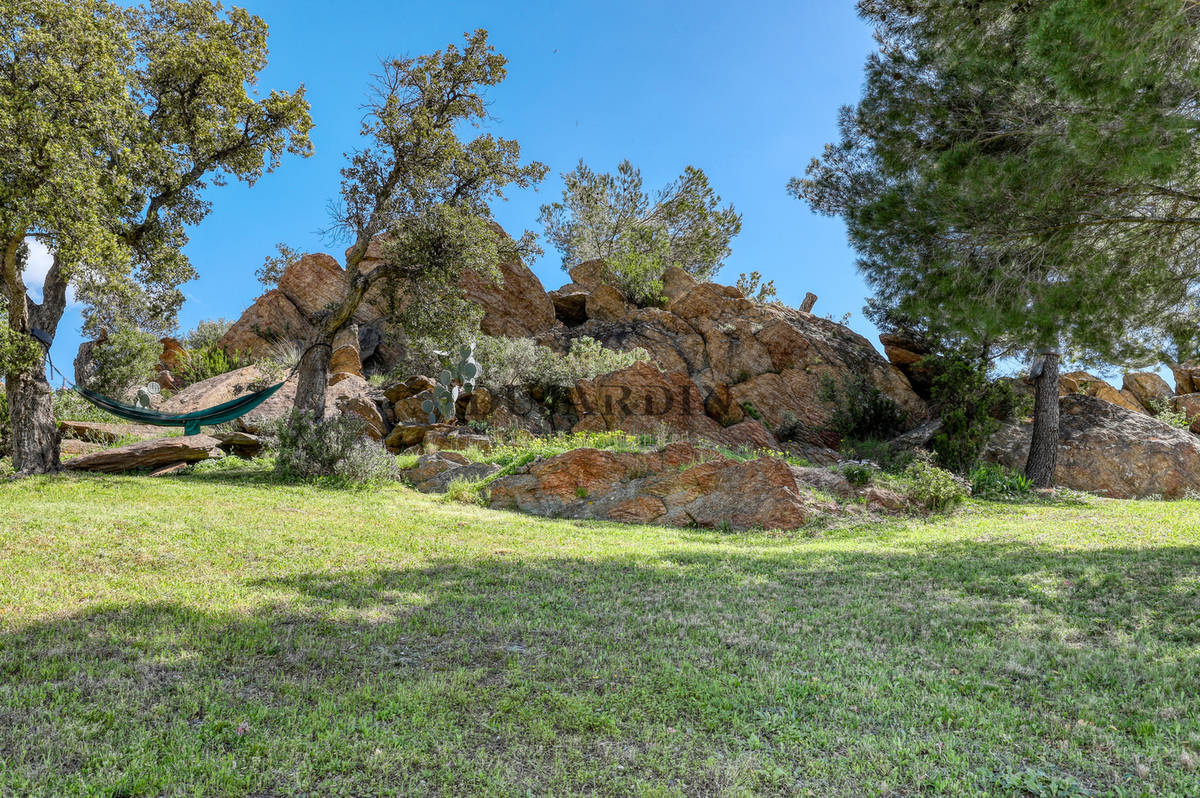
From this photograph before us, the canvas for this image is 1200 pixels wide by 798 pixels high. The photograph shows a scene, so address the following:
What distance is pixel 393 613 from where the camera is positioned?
4547 millimetres

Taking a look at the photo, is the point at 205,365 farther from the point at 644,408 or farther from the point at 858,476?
the point at 858,476

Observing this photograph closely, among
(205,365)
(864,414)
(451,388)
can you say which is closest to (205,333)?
(205,365)

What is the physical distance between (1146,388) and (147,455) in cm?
2818

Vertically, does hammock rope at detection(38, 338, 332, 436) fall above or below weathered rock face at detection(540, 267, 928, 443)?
below

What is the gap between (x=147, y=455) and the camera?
12133 mm

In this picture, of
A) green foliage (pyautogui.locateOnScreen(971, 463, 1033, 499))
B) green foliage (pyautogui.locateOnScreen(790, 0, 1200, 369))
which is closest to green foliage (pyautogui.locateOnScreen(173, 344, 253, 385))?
green foliage (pyautogui.locateOnScreen(790, 0, 1200, 369))

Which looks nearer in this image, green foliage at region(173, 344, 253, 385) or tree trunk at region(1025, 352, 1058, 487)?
tree trunk at region(1025, 352, 1058, 487)

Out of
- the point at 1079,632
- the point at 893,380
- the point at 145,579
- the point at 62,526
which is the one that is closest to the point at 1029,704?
the point at 1079,632

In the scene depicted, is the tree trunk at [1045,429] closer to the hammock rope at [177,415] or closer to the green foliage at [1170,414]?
the green foliage at [1170,414]

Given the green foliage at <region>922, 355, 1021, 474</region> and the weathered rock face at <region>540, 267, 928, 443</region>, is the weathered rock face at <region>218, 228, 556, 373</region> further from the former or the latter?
the green foliage at <region>922, 355, 1021, 474</region>

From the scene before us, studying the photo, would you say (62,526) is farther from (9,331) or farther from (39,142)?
(39,142)

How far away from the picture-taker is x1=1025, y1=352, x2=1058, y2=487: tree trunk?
14812 mm

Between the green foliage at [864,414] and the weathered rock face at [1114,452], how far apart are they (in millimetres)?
2414

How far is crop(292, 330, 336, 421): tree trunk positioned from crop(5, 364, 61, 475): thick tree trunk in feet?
12.9
